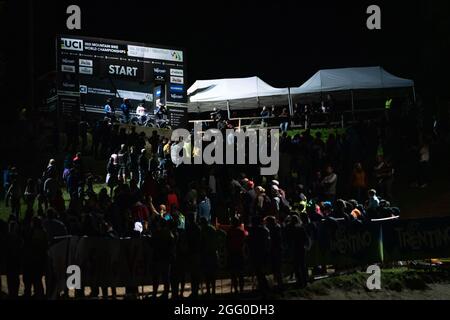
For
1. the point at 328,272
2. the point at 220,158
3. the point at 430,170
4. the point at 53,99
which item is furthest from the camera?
the point at 53,99

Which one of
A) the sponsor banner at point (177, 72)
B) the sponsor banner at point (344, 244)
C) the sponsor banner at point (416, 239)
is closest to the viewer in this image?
the sponsor banner at point (344, 244)

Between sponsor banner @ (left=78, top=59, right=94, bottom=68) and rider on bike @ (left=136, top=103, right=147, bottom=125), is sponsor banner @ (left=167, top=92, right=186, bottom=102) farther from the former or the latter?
sponsor banner @ (left=78, top=59, right=94, bottom=68)

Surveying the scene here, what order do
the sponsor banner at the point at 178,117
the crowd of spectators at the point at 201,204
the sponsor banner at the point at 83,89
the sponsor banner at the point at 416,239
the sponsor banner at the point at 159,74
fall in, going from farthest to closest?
the sponsor banner at the point at 178,117 → the sponsor banner at the point at 159,74 → the sponsor banner at the point at 83,89 → the sponsor banner at the point at 416,239 → the crowd of spectators at the point at 201,204

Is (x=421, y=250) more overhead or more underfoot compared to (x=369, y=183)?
more underfoot

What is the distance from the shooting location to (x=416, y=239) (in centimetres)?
1853

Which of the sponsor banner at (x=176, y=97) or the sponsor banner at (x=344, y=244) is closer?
the sponsor banner at (x=344, y=244)

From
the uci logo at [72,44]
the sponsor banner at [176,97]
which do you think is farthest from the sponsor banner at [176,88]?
the uci logo at [72,44]

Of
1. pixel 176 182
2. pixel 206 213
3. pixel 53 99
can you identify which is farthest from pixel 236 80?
pixel 206 213

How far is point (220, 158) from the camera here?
81.2ft

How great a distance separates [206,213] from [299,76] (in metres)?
31.3

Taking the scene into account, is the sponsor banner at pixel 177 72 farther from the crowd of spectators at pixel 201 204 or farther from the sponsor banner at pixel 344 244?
the sponsor banner at pixel 344 244

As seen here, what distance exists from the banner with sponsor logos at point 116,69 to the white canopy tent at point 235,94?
2769 millimetres

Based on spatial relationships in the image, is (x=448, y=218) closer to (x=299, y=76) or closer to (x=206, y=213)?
(x=206, y=213)

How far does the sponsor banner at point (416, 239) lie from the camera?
60.0 feet
